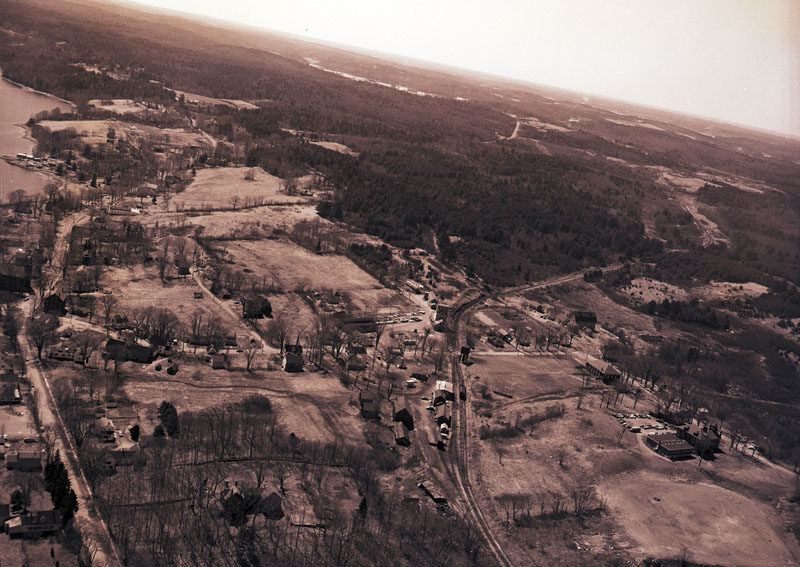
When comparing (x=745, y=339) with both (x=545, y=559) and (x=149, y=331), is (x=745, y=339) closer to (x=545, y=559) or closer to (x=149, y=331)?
(x=545, y=559)

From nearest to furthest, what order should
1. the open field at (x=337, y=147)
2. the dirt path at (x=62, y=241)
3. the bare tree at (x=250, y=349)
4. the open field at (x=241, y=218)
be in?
1. the bare tree at (x=250, y=349)
2. the dirt path at (x=62, y=241)
3. the open field at (x=241, y=218)
4. the open field at (x=337, y=147)

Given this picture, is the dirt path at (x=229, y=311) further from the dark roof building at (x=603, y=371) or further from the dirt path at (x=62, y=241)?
the dark roof building at (x=603, y=371)

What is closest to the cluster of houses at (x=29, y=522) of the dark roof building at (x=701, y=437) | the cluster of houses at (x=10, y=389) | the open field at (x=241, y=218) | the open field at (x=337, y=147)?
the cluster of houses at (x=10, y=389)

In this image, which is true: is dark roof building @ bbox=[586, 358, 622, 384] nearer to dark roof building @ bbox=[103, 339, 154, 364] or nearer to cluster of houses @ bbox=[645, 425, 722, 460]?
cluster of houses @ bbox=[645, 425, 722, 460]

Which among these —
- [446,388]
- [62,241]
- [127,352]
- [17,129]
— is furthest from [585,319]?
[17,129]

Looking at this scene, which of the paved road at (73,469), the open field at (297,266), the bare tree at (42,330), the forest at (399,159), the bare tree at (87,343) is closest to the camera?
the paved road at (73,469)

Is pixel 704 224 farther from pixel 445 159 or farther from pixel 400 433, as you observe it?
pixel 400 433

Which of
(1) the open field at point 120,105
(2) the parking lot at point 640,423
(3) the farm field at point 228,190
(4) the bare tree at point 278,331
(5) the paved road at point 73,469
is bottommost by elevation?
(5) the paved road at point 73,469

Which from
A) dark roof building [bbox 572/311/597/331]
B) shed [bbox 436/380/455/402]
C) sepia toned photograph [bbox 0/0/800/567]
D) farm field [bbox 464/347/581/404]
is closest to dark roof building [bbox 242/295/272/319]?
sepia toned photograph [bbox 0/0/800/567]
